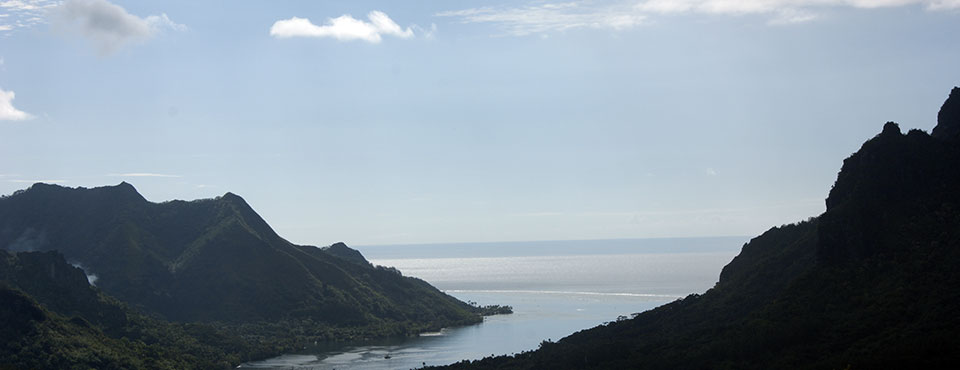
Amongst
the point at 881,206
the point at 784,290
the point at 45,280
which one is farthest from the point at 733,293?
the point at 45,280

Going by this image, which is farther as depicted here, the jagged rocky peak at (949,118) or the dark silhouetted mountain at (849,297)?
the jagged rocky peak at (949,118)

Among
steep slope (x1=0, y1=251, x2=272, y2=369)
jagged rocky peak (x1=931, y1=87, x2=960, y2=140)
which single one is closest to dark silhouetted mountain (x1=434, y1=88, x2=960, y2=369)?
jagged rocky peak (x1=931, y1=87, x2=960, y2=140)

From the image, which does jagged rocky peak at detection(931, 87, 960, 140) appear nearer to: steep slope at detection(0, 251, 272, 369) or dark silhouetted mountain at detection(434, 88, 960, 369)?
dark silhouetted mountain at detection(434, 88, 960, 369)

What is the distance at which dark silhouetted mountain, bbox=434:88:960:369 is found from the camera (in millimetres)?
86875

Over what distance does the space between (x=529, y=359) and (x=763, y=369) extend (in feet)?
136

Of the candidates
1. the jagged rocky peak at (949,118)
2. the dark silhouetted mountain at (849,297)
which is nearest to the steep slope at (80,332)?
the dark silhouetted mountain at (849,297)

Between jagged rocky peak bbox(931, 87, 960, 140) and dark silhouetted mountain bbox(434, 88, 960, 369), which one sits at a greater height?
jagged rocky peak bbox(931, 87, 960, 140)

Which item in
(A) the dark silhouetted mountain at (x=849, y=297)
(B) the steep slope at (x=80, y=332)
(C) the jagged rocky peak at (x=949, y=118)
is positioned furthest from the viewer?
(B) the steep slope at (x=80, y=332)

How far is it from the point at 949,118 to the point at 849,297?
39.9 m

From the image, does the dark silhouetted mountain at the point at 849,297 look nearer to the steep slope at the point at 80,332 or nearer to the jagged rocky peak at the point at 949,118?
the jagged rocky peak at the point at 949,118

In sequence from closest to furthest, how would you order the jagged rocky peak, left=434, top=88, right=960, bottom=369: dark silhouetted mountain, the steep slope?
left=434, top=88, right=960, bottom=369: dark silhouetted mountain
the jagged rocky peak
the steep slope

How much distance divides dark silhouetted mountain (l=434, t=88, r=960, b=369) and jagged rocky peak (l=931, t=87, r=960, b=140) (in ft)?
0.63

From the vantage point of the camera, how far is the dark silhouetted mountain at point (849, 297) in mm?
86875

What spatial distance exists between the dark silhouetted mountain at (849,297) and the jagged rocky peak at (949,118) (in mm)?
192
